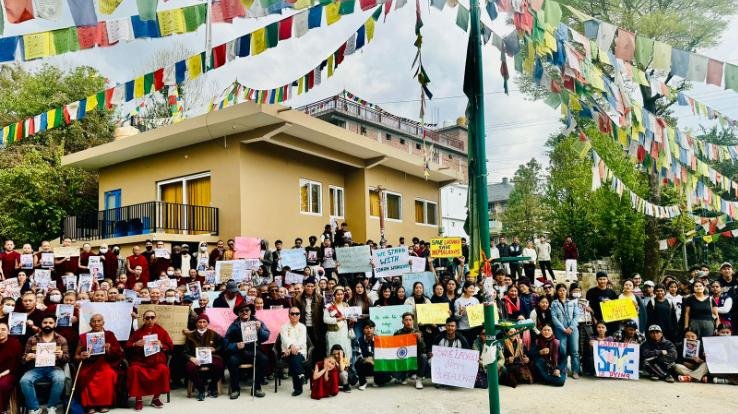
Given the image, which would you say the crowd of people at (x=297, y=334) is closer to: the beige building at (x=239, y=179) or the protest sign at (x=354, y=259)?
the protest sign at (x=354, y=259)

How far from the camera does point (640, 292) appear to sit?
415 inches

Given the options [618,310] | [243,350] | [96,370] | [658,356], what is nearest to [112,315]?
[96,370]

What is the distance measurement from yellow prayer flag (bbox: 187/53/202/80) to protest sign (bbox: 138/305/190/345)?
3.67 m

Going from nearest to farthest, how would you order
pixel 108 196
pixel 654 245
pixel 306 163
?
pixel 306 163
pixel 108 196
pixel 654 245

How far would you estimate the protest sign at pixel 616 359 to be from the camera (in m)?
9.22

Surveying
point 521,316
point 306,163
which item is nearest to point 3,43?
point 521,316

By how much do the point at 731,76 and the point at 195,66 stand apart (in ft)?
19.7

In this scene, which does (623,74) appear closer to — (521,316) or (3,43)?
(521,316)

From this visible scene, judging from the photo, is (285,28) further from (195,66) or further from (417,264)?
(417,264)

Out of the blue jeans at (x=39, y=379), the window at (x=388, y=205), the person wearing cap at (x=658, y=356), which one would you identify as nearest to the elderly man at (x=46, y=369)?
the blue jeans at (x=39, y=379)

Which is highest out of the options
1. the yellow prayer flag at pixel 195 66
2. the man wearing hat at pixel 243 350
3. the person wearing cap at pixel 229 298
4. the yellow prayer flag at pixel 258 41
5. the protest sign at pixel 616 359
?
the yellow prayer flag at pixel 258 41

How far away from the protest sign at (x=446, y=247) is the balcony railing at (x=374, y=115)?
18.8 m

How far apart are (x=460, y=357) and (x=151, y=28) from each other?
20.3 feet

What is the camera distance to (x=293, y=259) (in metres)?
12.7
